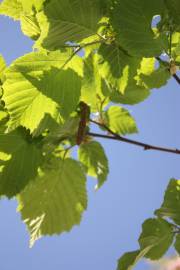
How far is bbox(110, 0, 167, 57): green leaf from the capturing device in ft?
3.28

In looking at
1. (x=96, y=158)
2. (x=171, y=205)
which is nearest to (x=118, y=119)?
(x=96, y=158)

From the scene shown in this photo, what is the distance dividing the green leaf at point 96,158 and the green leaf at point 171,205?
404 mm

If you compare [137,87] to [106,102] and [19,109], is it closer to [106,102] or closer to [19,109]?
[106,102]

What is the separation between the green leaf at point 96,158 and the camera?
1.73 metres

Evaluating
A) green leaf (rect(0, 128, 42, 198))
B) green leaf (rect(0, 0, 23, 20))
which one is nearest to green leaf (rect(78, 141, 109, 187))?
green leaf (rect(0, 128, 42, 198))

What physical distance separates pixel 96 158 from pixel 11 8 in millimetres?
744

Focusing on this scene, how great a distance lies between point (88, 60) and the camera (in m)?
1.25

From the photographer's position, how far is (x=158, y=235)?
1.40 metres

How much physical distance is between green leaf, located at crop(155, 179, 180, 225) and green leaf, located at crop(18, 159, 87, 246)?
49 centimetres

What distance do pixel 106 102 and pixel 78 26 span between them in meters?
0.60

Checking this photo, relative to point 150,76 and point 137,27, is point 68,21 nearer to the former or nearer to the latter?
point 137,27

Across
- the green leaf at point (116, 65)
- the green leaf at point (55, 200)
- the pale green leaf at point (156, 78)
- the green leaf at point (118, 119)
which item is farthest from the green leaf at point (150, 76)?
the green leaf at point (55, 200)

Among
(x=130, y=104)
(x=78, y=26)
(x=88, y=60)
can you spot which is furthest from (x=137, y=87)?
(x=78, y=26)

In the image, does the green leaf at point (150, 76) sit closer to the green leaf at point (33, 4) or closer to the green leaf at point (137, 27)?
the green leaf at point (137, 27)
